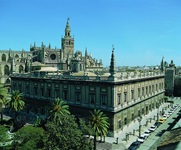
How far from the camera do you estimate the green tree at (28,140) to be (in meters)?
21.3

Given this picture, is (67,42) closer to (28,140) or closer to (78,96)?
(78,96)

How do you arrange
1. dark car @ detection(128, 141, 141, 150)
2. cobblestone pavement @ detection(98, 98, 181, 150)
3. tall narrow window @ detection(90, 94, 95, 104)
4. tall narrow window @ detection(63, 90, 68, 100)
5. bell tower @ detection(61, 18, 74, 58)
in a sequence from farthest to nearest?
bell tower @ detection(61, 18, 74, 58)
tall narrow window @ detection(63, 90, 68, 100)
tall narrow window @ detection(90, 94, 95, 104)
cobblestone pavement @ detection(98, 98, 181, 150)
dark car @ detection(128, 141, 141, 150)

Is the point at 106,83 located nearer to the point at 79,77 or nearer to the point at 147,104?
the point at 79,77

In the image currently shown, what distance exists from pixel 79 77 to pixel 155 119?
19630mm

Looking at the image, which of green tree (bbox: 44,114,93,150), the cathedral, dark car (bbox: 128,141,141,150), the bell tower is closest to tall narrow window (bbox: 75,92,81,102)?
dark car (bbox: 128,141,141,150)

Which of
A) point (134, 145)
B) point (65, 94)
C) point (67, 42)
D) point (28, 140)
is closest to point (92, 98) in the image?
point (65, 94)

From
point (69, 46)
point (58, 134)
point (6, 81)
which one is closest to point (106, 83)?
point (58, 134)

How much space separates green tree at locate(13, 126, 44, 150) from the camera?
21331 mm

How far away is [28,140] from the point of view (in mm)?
22984

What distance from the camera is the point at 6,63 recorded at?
74.5m

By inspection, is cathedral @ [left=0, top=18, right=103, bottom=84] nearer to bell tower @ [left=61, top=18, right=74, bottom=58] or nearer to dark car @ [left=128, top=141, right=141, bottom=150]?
bell tower @ [left=61, top=18, right=74, bottom=58]

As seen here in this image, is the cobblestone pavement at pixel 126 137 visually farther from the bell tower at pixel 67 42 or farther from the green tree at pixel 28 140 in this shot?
the bell tower at pixel 67 42

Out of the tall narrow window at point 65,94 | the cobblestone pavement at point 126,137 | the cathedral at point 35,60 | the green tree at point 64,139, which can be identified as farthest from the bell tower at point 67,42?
the green tree at point 64,139

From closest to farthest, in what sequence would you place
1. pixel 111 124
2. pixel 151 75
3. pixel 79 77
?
pixel 111 124, pixel 79 77, pixel 151 75
